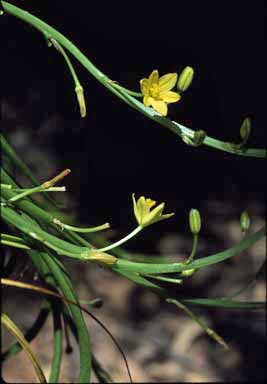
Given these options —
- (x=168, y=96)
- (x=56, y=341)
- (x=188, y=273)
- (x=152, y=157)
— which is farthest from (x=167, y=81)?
(x=152, y=157)

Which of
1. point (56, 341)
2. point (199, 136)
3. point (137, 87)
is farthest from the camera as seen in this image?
point (137, 87)

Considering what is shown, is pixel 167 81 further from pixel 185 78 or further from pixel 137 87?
pixel 137 87

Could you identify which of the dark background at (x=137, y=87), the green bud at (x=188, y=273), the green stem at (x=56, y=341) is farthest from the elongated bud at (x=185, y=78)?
the dark background at (x=137, y=87)

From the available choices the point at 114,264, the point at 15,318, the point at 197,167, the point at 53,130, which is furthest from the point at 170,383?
the point at 114,264

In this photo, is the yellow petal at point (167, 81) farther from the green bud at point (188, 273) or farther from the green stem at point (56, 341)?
the green stem at point (56, 341)

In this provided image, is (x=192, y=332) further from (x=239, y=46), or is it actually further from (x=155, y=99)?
(x=155, y=99)

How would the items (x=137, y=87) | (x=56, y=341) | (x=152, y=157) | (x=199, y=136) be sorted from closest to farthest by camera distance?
(x=199, y=136) → (x=56, y=341) → (x=137, y=87) → (x=152, y=157)

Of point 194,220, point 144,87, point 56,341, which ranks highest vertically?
point 144,87
